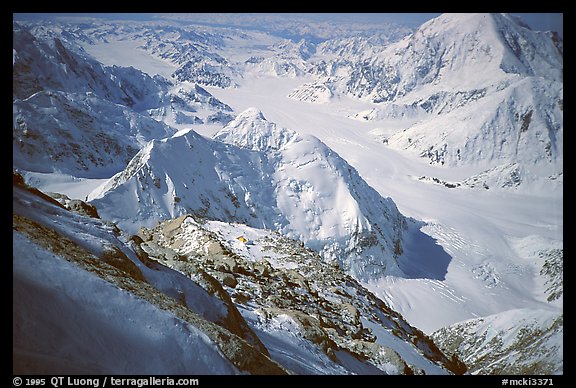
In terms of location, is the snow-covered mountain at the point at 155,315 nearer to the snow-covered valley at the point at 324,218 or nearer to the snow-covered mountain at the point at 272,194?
the snow-covered valley at the point at 324,218

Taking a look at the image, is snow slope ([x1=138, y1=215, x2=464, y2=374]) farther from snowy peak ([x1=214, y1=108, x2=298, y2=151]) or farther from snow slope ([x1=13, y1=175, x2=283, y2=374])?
snowy peak ([x1=214, y1=108, x2=298, y2=151])

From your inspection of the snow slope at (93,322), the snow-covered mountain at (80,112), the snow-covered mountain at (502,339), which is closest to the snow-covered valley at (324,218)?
the snow slope at (93,322)

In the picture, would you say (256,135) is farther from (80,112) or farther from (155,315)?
(155,315)

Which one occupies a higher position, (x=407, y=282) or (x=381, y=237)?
→ (x=381, y=237)

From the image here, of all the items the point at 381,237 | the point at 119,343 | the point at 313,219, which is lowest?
the point at 381,237

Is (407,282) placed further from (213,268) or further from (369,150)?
(369,150)
